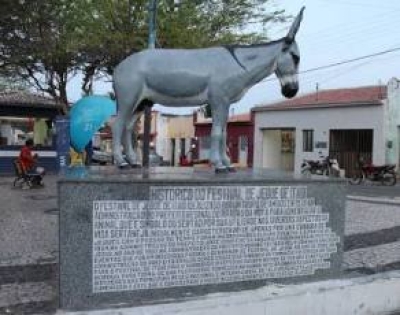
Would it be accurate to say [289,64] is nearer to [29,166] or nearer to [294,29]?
[294,29]

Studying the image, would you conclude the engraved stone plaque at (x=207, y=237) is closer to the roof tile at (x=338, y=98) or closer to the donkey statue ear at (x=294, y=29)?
the donkey statue ear at (x=294, y=29)

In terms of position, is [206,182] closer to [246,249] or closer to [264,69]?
[246,249]

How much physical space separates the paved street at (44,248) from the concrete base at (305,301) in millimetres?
525

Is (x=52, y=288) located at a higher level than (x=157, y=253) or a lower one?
lower

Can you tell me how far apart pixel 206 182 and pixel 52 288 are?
1787 millimetres

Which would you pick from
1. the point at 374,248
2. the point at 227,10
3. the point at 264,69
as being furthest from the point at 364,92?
the point at 264,69

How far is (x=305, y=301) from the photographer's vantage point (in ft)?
20.7

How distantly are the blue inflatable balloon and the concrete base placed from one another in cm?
684

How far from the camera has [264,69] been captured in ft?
23.4

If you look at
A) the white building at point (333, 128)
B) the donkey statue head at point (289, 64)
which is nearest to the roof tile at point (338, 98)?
the white building at point (333, 128)

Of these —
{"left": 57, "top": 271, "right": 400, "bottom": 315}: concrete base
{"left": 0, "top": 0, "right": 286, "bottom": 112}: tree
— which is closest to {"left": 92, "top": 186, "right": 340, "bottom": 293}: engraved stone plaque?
{"left": 57, "top": 271, "right": 400, "bottom": 315}: concrete base

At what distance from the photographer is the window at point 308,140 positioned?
3878 cm

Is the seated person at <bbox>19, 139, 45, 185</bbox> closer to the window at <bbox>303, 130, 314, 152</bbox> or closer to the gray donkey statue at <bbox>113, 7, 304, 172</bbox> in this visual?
the gray donkey statue at <bbox>113, 7, 304, 172</bbox>

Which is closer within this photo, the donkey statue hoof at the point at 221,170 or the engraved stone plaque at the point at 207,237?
the engraved stone plaque at the point at 207,237
